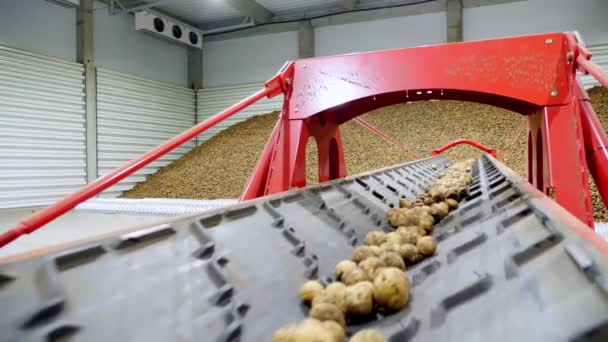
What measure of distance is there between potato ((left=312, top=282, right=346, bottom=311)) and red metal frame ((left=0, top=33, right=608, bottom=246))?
2.05 feet

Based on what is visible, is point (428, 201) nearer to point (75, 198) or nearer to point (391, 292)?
point (391, 292)

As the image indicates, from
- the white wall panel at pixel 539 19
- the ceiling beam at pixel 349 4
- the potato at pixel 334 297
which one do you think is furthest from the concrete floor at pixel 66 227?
the white wall panel at pixel 539 19

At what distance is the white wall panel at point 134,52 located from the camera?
7.51 m

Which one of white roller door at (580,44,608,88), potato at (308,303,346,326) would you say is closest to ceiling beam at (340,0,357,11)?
white roller door at (580,44,608,88)

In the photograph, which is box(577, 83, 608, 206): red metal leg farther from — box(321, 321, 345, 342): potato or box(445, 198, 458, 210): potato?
box(321, 321, 345, 342): potato

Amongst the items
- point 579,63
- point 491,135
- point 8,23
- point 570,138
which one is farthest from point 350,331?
point 8,23

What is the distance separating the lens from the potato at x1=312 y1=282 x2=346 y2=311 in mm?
721

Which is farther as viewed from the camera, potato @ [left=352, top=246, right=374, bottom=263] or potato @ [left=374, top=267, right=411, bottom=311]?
potato @ [left=352, top=246, right=374, bottom=263]

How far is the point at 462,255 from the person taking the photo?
35.4 inches

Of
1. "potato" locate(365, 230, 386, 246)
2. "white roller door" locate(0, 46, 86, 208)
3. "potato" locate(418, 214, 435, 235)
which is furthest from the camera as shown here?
"white roller door" locate(0, 46, 86, 208)

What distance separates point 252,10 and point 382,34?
103 inches

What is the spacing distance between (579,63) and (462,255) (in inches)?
39.6

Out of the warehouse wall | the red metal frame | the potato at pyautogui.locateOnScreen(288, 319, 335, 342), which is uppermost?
the warehouse wall

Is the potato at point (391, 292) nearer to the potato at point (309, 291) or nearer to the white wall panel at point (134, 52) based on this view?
the potato at point (309, 291)
